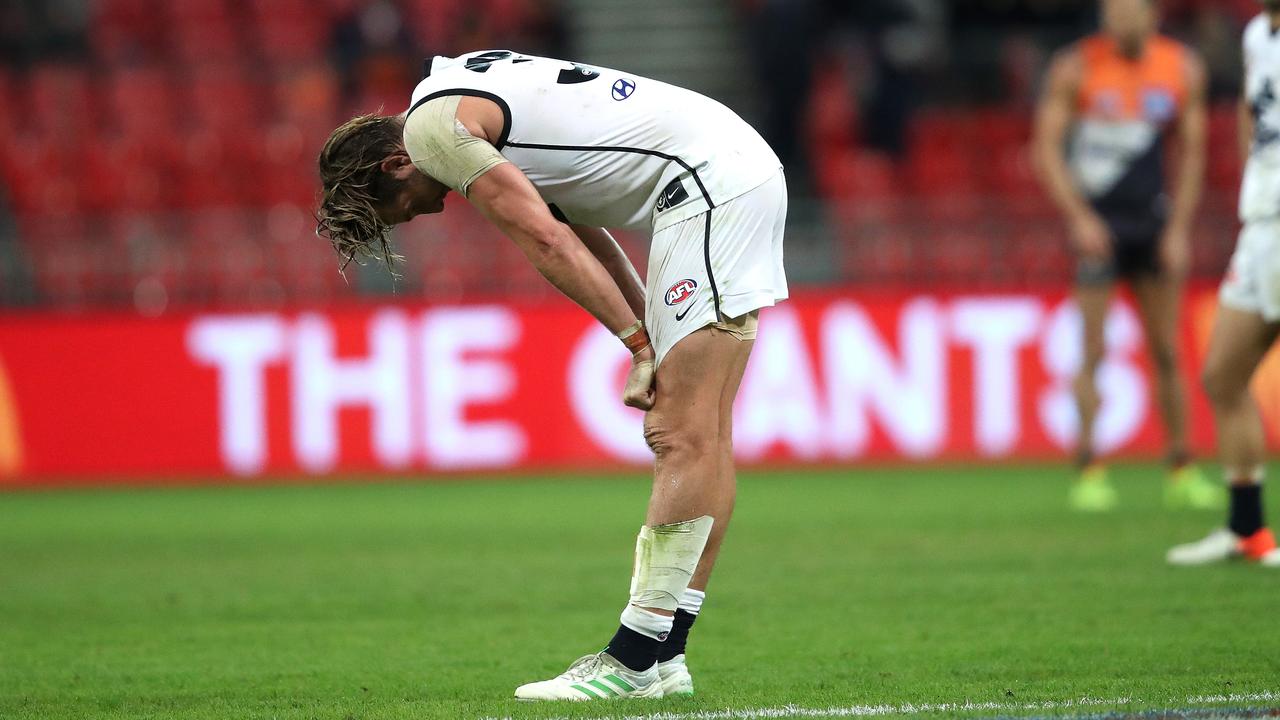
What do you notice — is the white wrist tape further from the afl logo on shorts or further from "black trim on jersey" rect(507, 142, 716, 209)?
"black trim on jersey" rect(507, 142, 716, 209)

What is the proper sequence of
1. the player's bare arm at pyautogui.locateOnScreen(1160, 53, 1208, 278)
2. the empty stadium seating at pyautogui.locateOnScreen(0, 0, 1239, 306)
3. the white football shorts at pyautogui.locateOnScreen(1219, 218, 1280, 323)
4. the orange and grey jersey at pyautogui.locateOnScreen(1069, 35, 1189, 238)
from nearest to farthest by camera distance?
the white football shorts at pyautogui.locateOnScreen(1219, 218, 1280, 323) → the player's bare arm at pyautogui.locateOnScreen(1160, 53, 1208, 278) → the orange and grey jersey at pyautogui.locateOnScreen(1069, 35, 1189, 238) → the empty stadium seating at pyautogui.locateOnScreen(0, 0, 1239, 306)

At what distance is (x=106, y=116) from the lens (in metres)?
16.0

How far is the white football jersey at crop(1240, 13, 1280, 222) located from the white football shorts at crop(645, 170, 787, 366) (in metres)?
2.88

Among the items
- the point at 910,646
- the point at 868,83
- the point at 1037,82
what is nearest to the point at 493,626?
the point at 910,646

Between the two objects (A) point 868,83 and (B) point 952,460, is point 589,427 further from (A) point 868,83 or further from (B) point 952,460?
(A) point 868,83

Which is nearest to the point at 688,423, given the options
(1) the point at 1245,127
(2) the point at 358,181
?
(2) the point at 358,181

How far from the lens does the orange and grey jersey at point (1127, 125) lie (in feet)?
29.2

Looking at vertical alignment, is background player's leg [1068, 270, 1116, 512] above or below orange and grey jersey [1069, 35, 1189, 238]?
below

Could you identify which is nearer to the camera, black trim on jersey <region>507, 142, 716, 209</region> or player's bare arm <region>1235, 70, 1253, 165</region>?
black trim on jersey <region>507, 142, 716, 209</region>

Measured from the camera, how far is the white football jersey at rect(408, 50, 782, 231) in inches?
166

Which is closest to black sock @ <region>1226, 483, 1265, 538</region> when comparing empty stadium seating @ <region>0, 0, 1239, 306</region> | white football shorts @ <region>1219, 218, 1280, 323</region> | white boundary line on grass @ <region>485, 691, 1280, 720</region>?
white football shorts @ <region>1219, 218, 1280, 323</region>

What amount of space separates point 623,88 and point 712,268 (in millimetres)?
558

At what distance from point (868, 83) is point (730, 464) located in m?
12.2

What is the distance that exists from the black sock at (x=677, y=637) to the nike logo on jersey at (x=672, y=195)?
1.13 m
